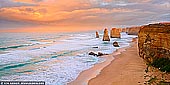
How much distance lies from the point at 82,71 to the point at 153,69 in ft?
22.7

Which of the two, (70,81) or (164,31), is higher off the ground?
(164,31)

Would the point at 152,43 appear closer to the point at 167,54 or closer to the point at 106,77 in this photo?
the point at 167,54

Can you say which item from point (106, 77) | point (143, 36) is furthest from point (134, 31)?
point (106, 77)

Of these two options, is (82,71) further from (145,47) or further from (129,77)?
(145,47)

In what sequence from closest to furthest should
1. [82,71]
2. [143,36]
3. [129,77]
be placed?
[129,77], [82,71], [143,36]

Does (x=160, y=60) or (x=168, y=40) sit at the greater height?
(x=168, y=40)

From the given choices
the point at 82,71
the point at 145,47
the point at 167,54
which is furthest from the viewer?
the point at 145,47

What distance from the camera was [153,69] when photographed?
19.4 m

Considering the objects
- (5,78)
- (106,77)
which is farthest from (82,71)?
(5,78)

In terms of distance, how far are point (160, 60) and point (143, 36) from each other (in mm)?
6168

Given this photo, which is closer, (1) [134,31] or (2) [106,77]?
→ (2) [106,77]

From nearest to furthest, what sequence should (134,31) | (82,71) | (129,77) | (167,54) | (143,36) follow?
(129,77) < (167,54) < (82,71) < (143,36) < (134,31)

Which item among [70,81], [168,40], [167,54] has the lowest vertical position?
[70,81]

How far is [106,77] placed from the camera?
60.2 feet
